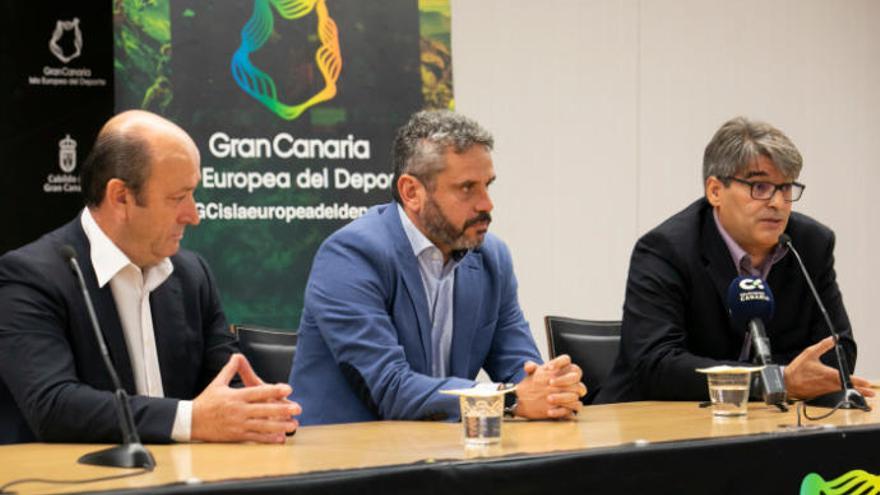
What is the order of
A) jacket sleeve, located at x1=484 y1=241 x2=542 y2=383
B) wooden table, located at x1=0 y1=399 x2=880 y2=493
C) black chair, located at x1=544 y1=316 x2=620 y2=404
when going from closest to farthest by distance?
wooden table, located at x1=0 y1=399 x2=880 y2=493 → jacket sleeve, located at x1=484 y1=241 x2=542 y2=383 → black chair, located at x1=544 y1=316 x2=620 y2=404

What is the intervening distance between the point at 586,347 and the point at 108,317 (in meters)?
1.78

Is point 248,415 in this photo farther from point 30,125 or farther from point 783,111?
point 783,111

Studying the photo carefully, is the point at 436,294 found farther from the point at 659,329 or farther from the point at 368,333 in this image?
the point at 659,329

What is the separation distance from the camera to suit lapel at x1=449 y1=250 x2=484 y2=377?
11.5ft

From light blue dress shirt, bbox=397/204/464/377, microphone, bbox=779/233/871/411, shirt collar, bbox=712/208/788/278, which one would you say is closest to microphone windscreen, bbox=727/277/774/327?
microphone, bbox=779/233/871/411

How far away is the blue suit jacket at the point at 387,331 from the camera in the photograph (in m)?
3.16

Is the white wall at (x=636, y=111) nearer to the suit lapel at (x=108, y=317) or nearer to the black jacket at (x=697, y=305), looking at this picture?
the black jacket at (x=697, y=305)

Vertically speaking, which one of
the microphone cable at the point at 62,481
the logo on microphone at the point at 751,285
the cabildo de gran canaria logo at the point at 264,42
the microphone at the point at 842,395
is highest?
the cabildo de gran canaria logo at the point at 264,42

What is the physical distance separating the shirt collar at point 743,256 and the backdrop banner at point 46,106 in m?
2.55

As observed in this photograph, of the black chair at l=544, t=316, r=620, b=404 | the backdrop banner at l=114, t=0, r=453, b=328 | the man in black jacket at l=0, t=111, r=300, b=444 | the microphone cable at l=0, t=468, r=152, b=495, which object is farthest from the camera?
the backdrop banner at l=114, t=0, r=453, b=328

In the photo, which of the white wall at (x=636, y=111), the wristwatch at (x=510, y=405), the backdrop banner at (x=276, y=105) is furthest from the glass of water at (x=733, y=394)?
the white wall at (x=636, y=111)

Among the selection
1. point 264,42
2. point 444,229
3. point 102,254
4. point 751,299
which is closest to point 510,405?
point 444,229

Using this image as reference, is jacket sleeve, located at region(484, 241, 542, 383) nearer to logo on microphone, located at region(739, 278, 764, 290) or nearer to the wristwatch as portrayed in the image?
the wristwatch

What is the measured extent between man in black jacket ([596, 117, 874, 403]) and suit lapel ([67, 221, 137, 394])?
1.55 metres
